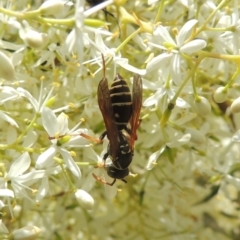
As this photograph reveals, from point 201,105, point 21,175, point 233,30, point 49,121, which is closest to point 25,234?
point 21,175

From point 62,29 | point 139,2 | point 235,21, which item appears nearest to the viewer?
point 235,21

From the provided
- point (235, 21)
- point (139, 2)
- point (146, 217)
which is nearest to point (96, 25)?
point (235, 21)

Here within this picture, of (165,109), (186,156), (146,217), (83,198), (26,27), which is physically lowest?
(146,217)

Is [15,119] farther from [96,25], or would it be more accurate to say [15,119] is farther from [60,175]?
[96,25]

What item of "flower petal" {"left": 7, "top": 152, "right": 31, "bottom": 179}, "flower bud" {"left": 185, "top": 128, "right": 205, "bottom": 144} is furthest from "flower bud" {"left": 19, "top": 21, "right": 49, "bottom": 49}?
"flower bud" {"left": 185, "top": 128, "right": 205, "bottom": 144}

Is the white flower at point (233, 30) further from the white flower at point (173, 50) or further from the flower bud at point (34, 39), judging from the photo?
the flower bud at point (34, 39)

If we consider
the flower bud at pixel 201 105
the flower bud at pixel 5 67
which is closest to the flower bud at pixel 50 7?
the flower bud at pixel 5 67
